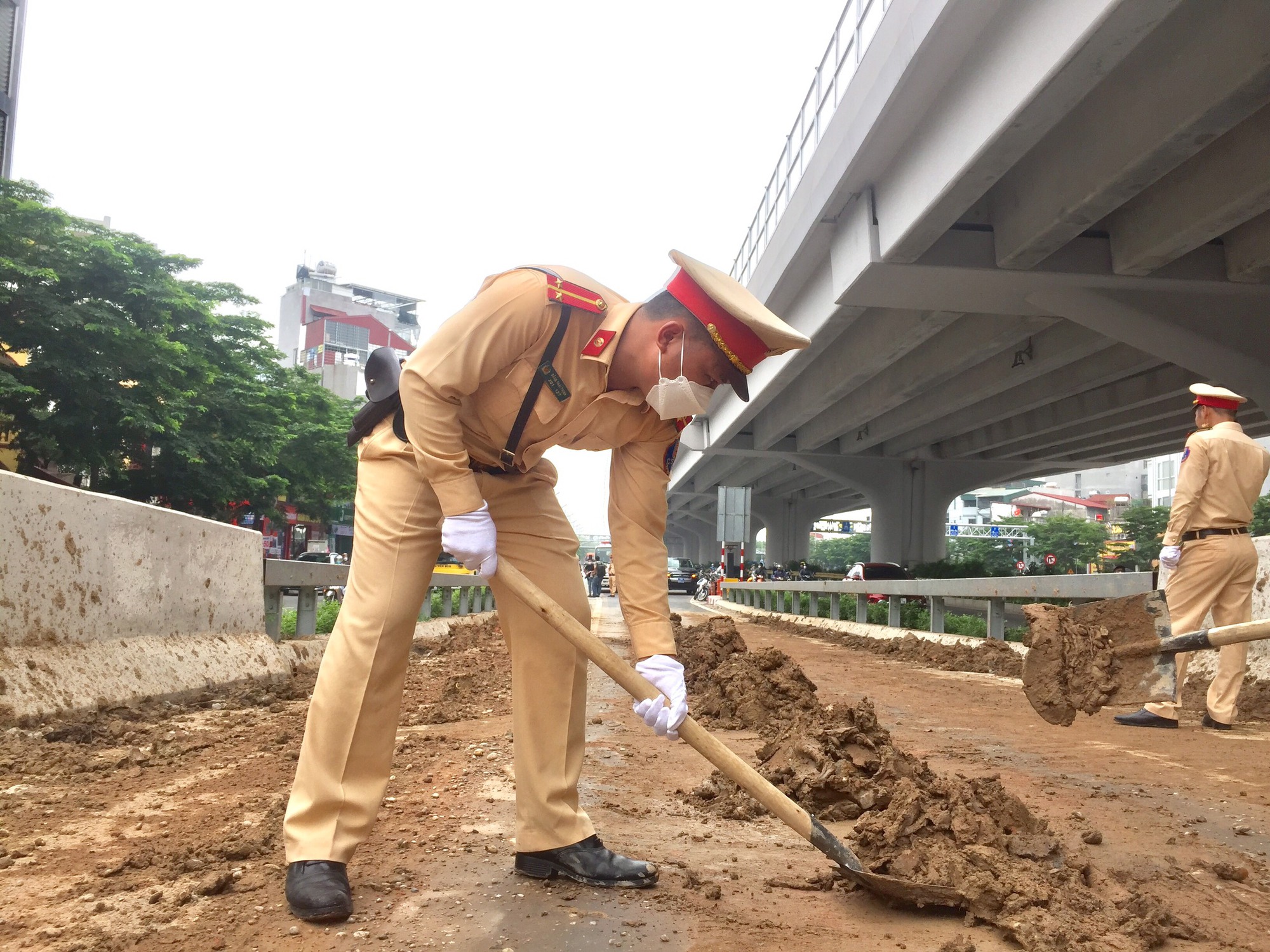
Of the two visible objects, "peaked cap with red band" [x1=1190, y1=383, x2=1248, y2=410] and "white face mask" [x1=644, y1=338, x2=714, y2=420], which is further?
"peaked cap with red band" [x1=1190, y1=383, x2=1248, y2=410]

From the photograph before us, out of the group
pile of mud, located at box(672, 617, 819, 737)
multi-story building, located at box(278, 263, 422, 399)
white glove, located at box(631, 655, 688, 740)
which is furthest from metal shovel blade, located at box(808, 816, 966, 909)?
multi-story building, located at box(278, 263, 422, 399)

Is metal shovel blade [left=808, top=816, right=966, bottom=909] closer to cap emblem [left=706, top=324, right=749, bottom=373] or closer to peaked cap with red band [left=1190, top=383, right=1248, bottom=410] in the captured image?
cap emblem [left=706, top=324, right=749, bottom=373]

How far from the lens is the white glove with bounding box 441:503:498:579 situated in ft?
9.36

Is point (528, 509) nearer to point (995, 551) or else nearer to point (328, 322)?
point (995, 551)

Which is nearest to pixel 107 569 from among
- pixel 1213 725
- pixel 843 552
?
pixel 1213 725

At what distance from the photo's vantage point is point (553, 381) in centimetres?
303

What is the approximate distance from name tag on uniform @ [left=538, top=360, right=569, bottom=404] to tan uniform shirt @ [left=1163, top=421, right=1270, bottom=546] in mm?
4709

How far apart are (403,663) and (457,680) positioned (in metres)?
4.43

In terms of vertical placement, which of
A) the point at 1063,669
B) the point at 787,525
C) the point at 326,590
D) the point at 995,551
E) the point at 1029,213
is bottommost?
the point at 326,590

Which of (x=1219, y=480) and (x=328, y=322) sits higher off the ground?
(x=328, y=322)

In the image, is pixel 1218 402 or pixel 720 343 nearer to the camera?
pixel 720 343

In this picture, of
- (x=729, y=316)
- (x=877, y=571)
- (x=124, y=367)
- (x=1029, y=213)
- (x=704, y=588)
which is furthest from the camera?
(x=704, y=588)

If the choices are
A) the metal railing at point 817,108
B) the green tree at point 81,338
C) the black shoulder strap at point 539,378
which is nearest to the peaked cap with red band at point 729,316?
the black shoulder strap at point 539,378

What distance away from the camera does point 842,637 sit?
16.3 m
